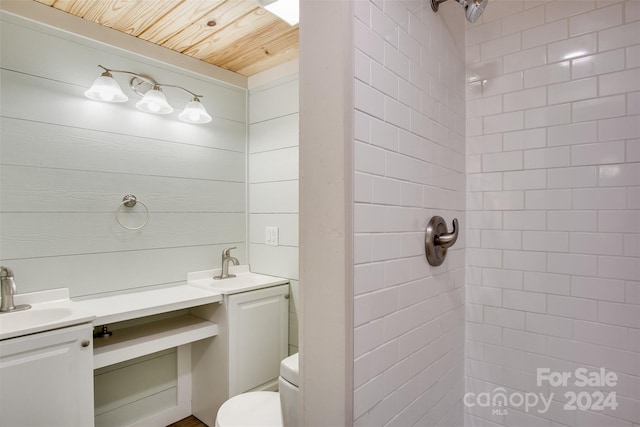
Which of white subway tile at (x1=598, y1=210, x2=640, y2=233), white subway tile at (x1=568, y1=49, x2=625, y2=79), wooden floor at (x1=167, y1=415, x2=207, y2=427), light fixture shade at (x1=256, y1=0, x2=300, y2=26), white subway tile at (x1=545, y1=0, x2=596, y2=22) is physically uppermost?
light fixture shade at (x1=256, y1=0, x2=300, y2=26)

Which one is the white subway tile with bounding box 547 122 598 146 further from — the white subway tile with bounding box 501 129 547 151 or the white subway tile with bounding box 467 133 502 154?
the white subway tile with bounding box 467 133 502 154

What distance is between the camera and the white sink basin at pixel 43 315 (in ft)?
4.68

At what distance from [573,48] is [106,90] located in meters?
2.08

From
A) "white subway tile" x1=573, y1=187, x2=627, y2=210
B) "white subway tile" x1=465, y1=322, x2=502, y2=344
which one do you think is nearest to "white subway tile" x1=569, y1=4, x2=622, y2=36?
"white subway tile" x1=573, y1=187, x2=627, y2=210

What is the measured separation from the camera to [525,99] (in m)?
1.35

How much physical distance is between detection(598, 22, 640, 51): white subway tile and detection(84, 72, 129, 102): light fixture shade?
213 cm

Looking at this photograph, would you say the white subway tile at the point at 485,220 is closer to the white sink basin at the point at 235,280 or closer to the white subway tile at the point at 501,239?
the white subway tile at the point at 501,239

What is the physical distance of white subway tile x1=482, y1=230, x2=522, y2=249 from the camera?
1374mm

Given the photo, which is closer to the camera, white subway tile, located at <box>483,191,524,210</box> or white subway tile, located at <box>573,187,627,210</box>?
white subway tile, located at <box>573,187,627,210</box>

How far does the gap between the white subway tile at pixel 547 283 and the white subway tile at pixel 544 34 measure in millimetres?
887

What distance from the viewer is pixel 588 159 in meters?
1.22

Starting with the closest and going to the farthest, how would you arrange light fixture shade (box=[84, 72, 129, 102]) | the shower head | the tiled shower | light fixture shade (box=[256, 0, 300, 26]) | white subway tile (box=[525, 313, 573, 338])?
1. the tiled shower
2. the shower head
3. white subway tile (box=[525, 313, 573, 338])
4. light fixture shade (box=[256, 0, 300, 26])
5. light fixture shade (box=[84, 72, 129, 102])

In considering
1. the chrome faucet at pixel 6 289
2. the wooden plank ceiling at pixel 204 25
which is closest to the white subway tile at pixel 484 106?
the wooden plank ceiling at pixel 204 25

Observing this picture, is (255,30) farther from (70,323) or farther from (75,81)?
(70,323)
